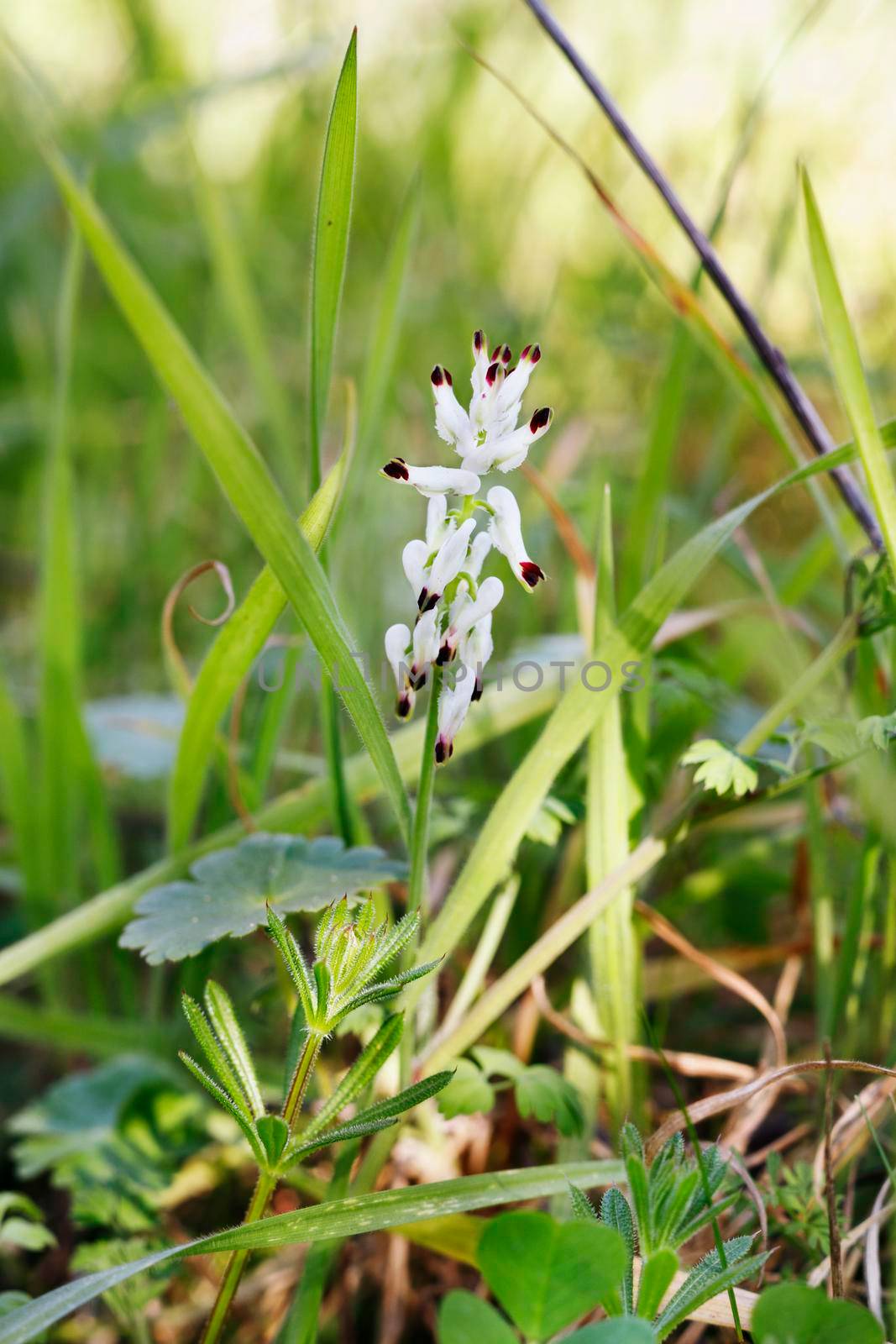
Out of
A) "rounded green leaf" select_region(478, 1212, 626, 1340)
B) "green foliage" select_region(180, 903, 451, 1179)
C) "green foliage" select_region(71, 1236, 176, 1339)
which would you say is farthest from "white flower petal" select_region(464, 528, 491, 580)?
"green foliage" select_region(71, 1236, 176, 1339)

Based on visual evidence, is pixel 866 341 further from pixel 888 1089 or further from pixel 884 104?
pixel 888 1089

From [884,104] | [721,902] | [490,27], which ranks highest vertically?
[490,27]

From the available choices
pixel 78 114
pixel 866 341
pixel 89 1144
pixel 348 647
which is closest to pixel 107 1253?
pixel 89 1144

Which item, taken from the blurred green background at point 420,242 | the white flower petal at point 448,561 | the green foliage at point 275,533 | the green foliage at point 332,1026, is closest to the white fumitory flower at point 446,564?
the white flower petal at point 448,561

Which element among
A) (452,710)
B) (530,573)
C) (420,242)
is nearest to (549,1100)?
(452,710)

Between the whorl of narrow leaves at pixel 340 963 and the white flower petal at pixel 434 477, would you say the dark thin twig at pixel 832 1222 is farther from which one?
the white flower petal at pixel 434 477

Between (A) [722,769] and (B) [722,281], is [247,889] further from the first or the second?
(B) [722,281]
